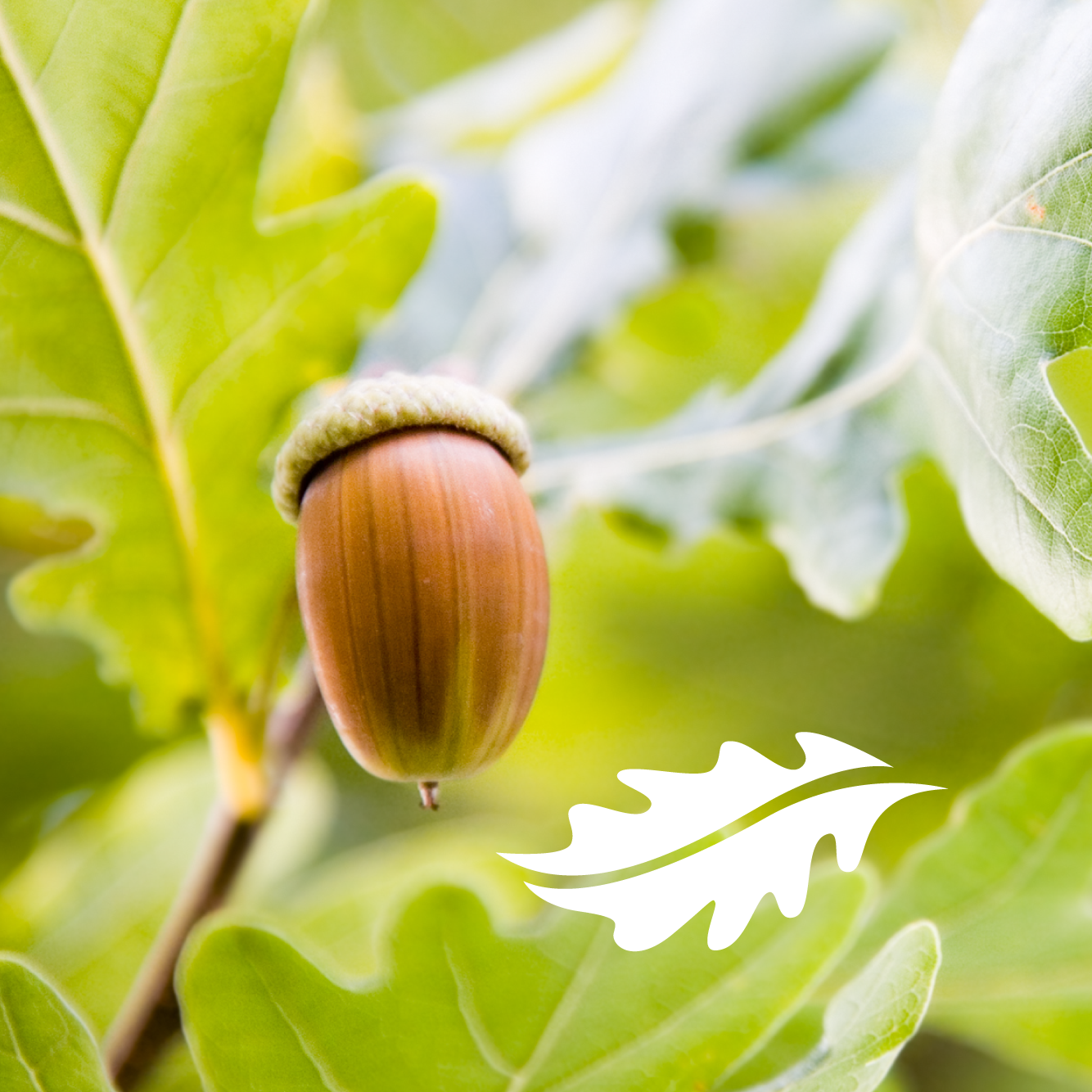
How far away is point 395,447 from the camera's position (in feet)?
1.71

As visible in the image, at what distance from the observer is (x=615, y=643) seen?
1.48 m

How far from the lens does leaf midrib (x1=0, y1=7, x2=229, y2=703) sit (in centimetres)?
53

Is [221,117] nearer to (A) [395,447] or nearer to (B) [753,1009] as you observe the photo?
(A) [395,447]

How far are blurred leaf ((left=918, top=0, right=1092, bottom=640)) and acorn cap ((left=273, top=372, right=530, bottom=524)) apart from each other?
0.24 m

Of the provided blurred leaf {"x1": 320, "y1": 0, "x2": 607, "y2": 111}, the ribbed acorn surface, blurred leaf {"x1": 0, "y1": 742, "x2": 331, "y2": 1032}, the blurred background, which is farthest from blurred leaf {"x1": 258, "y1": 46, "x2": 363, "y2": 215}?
the ribbed acorn surface

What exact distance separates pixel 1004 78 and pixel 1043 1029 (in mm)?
582

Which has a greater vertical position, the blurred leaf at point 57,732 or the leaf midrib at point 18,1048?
the leaf midrib at point 18,1048

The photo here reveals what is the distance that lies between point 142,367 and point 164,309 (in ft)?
0.12

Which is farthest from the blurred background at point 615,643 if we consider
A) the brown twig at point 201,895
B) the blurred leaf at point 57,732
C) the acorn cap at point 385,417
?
the acorn cap at point 385,417

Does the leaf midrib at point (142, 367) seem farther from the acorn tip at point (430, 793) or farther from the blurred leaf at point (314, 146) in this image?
the blurred leaf at point (314, 146)

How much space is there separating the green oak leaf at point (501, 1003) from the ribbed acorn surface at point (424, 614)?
11cm

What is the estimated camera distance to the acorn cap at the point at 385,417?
534mm

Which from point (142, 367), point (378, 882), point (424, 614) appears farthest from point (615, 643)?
point (424, 614)

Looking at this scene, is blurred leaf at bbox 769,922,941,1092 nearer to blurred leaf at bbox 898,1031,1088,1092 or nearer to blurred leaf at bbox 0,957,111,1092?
blurred leaf at bbox 0,957,111,1092
